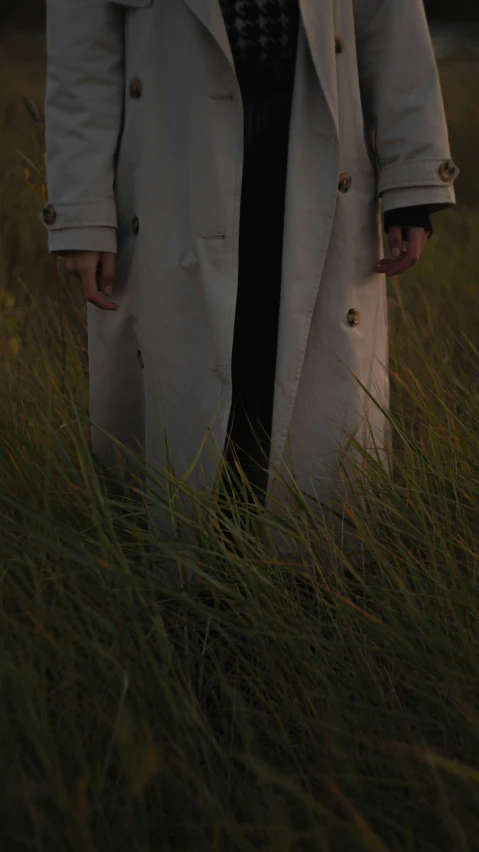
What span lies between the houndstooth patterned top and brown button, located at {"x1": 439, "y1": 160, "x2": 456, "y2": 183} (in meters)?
0.33

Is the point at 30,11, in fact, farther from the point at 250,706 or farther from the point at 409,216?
the point at 250,706

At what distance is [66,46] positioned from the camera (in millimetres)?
1671

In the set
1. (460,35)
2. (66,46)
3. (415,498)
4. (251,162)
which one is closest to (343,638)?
(415,498)

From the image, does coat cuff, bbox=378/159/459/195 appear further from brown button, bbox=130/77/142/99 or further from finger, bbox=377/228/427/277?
brown button, bbox=130/77/142/99

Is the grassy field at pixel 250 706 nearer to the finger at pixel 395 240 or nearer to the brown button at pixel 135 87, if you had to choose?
the finger at pixel 395 240

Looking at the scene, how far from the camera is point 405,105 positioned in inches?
66.8

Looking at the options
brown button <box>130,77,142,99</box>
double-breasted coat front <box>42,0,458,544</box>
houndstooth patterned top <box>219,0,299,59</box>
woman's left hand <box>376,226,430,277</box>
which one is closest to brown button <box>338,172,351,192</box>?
double-breasted coat front <box>42,0,458,544</box>

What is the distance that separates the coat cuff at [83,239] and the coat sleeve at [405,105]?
0.49 m

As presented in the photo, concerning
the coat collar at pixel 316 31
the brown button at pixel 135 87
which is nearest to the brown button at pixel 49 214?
the brown button at pixel 135 87

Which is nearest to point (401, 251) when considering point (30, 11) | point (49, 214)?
point (49, 214)

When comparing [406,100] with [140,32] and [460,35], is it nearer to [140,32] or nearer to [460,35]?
[140,32]

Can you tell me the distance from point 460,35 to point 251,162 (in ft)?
17.2

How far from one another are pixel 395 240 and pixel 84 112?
1.94 feet

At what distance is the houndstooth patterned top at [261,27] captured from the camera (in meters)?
1.60
